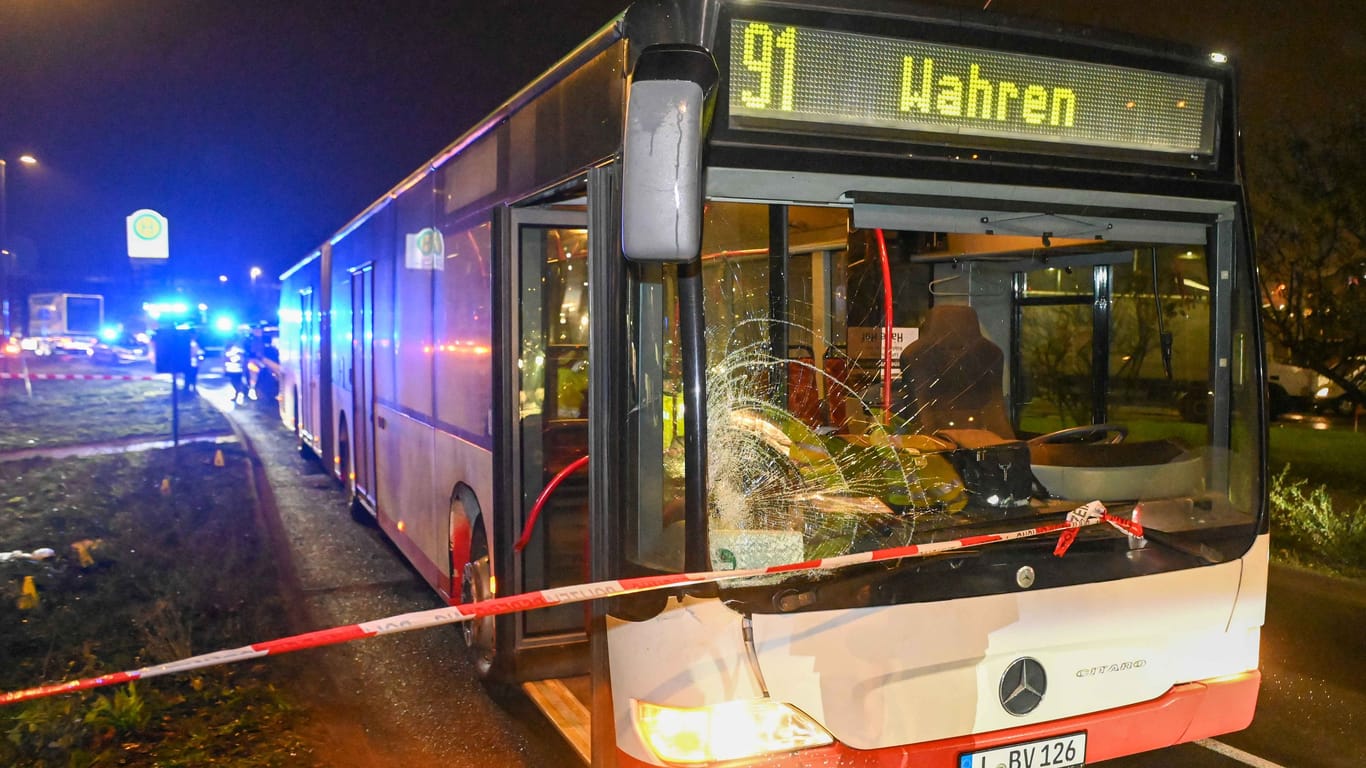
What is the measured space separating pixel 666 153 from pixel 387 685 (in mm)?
4519

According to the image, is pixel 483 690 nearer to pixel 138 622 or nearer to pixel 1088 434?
pixel 138 622

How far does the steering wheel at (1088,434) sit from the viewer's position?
392 cm

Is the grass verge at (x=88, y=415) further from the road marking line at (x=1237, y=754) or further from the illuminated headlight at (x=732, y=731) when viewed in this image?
the road marking line at (x=1237, y=754)

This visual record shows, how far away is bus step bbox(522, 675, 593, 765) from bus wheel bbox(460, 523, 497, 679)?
46 cm

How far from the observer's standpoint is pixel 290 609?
752 cm

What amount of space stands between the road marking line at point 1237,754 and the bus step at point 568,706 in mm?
3025

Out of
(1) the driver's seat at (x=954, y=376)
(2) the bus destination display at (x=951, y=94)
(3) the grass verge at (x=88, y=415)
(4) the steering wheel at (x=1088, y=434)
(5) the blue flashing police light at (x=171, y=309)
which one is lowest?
(3) the grass verge at (x=88, y=415)

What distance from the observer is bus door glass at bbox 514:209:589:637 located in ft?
17.6

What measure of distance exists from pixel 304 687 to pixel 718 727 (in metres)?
3.68

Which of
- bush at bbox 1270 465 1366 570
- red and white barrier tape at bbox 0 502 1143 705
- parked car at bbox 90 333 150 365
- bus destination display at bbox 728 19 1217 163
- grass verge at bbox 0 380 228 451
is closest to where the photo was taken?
red and white barrier tape at bbox 0 502 1143 705

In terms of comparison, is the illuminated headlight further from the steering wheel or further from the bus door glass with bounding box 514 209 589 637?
the bus door glass with bounding box 514 209 589 637

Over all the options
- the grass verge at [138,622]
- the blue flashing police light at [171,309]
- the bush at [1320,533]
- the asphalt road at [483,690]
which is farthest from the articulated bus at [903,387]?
the blue flashing police light at [171,309]

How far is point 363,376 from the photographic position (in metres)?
9.56

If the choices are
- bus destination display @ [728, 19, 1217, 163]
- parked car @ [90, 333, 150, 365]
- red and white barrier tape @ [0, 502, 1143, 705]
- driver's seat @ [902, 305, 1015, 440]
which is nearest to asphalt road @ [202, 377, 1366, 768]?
red and white barrier tape @ [0, 502, 1143, 705]
